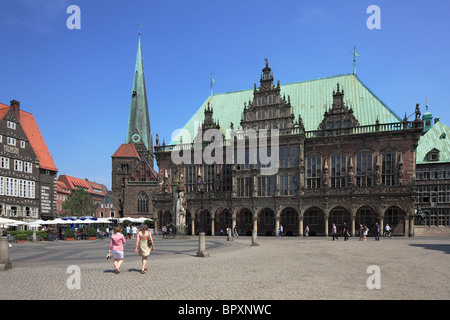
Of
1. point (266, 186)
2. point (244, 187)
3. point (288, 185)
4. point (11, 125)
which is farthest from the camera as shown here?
point (244, 187)

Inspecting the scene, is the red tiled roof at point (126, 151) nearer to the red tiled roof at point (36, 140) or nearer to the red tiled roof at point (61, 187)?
the red tiled roof at point (61, 187)

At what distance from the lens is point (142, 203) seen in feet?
279

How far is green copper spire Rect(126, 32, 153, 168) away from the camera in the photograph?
4498 inches

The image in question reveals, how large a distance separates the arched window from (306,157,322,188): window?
4584 centimetres

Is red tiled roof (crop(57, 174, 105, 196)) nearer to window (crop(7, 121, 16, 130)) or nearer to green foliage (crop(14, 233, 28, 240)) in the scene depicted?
window (crop(7, 121, 16, 130))

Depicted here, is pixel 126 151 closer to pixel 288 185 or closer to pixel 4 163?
pixel 4 163

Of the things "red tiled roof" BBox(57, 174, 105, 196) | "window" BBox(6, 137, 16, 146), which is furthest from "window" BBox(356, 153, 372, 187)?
"red tiled roof" BBox(57, 174, 105, 196)

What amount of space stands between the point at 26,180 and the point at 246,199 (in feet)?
94.5

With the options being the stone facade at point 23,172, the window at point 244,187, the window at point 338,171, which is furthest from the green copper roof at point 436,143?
the stone facade at point 23,172

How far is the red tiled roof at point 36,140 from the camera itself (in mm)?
56706

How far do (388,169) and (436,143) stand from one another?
83.8 feet

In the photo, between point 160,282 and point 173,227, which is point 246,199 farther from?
point 160,282

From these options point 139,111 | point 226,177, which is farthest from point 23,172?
point 139,111

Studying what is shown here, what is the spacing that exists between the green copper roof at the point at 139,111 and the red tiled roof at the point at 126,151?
777 cm
